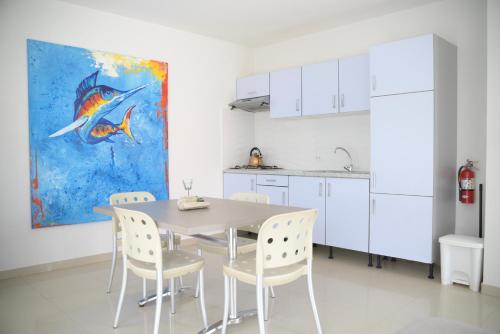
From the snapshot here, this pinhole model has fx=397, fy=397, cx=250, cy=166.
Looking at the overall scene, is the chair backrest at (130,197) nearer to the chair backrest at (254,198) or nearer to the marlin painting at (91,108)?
the chair backrest at (254,198)

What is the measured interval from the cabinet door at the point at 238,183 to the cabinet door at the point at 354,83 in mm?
1503

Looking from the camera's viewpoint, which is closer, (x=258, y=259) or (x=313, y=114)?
(x=258, y=259)

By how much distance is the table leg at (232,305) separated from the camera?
2.57 metres

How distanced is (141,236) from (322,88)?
10.0 ft

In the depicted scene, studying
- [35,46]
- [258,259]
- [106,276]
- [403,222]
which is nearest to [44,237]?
[106,276]

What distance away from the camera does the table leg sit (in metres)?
2.57

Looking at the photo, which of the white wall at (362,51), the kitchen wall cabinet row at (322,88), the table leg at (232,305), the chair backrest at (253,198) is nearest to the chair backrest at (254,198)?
the chair backrest at (253,198)

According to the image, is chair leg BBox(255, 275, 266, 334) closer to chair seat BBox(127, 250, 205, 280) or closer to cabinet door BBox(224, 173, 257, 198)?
chair seat BBox(127, 250, 205, 280)

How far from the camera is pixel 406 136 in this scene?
379cm

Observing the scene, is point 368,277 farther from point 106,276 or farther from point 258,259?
point 106,276

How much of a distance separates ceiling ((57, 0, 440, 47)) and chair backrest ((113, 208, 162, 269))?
2.60m

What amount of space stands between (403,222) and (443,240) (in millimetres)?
403

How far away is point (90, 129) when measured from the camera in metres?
4.20

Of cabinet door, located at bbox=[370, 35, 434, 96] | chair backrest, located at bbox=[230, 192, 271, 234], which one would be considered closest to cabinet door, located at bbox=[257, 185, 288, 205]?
chair backrest, located at bbox=[230, 192, 271, 234]
